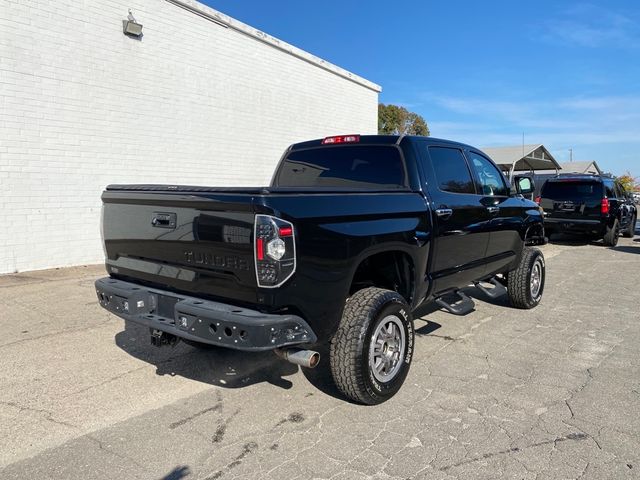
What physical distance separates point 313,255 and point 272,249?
0.99 ft

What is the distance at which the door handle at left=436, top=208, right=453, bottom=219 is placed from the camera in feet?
14.2

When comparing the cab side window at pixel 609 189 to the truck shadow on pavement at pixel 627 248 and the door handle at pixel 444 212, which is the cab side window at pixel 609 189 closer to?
the truck shadow on pavement at pixel 627 248

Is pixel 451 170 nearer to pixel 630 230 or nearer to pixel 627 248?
pixel 627 248

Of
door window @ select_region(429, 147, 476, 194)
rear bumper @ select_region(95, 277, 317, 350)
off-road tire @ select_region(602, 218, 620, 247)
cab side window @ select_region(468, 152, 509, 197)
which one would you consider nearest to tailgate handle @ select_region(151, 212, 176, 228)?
rear bumper @ select_region(95, 277, 317, 350)

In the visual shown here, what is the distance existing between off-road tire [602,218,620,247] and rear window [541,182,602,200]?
98 cm

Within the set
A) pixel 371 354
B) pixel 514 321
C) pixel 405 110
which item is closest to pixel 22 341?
pixel 371 354

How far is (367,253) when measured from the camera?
3.45 m

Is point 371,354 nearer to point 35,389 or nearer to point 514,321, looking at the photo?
point 35,389

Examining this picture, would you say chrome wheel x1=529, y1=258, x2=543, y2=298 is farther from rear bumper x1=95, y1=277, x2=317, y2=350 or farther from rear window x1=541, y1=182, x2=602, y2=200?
rear window x1=541, y1=182, x2=602, y2=200

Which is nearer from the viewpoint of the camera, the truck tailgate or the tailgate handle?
the truck tailgate

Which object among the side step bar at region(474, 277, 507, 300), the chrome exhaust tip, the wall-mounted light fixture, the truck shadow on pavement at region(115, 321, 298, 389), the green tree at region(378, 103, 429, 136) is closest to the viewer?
the chrome exhaust tip

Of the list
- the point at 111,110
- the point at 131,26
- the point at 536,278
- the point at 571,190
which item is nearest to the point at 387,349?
the point at 536,278

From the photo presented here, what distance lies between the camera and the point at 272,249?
2836mm

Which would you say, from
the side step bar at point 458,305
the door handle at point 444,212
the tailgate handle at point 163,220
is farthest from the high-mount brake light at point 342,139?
the tailgate handle at point 163,220
